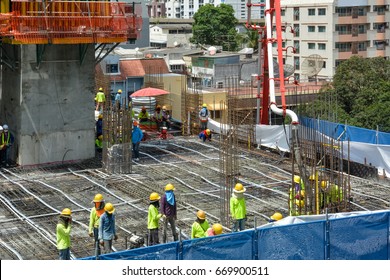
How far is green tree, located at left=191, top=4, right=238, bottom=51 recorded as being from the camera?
9531 centimetres

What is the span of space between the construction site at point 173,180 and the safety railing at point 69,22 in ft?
0.20

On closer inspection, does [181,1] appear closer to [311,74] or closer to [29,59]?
[311,74]

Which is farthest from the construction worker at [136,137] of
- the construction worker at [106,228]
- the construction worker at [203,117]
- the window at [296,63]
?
the window at [296,63]

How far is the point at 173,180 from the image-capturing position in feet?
79.9

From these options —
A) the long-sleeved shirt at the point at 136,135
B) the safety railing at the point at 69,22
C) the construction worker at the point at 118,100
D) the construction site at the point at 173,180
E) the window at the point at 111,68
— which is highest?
the safety railing at the point at 69,22

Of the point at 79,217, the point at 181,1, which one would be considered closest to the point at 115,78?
the point at 79,217

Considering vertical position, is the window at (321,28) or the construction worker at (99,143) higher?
the window at (321,28)

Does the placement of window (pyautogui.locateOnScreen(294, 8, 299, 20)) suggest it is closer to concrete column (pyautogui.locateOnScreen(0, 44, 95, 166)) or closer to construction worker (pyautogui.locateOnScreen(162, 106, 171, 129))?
construction worker (pyautogui.locateOnScreen(162, 106, 171, 129))

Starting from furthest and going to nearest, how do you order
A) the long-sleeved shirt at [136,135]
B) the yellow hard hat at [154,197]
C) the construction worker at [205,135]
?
the construction worker at [205,135] < the long-sleeved shirt at [136,135] < the yellow hard hat at [154,197]

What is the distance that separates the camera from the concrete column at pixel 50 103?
1010 inches

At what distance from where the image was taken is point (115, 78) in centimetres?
4938

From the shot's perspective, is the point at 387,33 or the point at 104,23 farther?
the point at 387,33

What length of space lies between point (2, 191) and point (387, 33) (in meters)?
57.7

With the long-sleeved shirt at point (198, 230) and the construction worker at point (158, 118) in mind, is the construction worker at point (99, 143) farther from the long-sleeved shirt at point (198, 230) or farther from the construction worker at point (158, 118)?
the long-sleeved shirt at point (198, 230)
